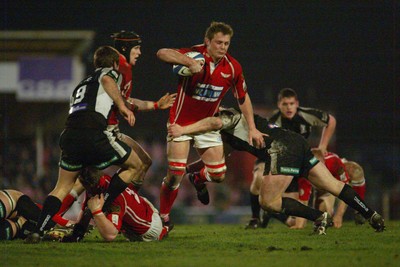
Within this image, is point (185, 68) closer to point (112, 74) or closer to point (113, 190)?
point (112, 74)

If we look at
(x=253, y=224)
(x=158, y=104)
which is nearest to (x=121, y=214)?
(x=158, y=104)

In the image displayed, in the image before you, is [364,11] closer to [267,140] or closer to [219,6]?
[219,6]

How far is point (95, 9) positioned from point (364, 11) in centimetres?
697

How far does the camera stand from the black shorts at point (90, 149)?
24.4ft

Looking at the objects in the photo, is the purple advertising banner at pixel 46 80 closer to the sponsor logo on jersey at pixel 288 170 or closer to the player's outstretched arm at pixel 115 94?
the sponsor logo on jersey at pixel 288 170

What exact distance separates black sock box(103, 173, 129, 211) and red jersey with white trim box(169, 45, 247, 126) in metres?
1.70

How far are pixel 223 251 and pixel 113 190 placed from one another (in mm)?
1296

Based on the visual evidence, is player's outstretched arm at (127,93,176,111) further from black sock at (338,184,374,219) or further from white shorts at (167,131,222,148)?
black sock at (338,184,374,219)

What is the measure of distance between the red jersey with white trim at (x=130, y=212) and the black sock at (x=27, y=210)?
0.88m

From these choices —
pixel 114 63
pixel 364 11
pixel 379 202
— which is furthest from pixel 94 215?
pixel 364 11

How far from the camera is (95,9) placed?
20.3 meters

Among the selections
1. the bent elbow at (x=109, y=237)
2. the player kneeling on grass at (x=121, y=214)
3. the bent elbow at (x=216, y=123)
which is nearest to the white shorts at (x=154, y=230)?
the player kneeling on grass at (x=121, y=214)

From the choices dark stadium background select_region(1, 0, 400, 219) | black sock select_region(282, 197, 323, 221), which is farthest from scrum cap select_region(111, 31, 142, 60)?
dark stadium background select_region(1, 0, 400, 219)

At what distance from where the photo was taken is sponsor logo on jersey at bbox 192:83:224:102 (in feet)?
29.1
